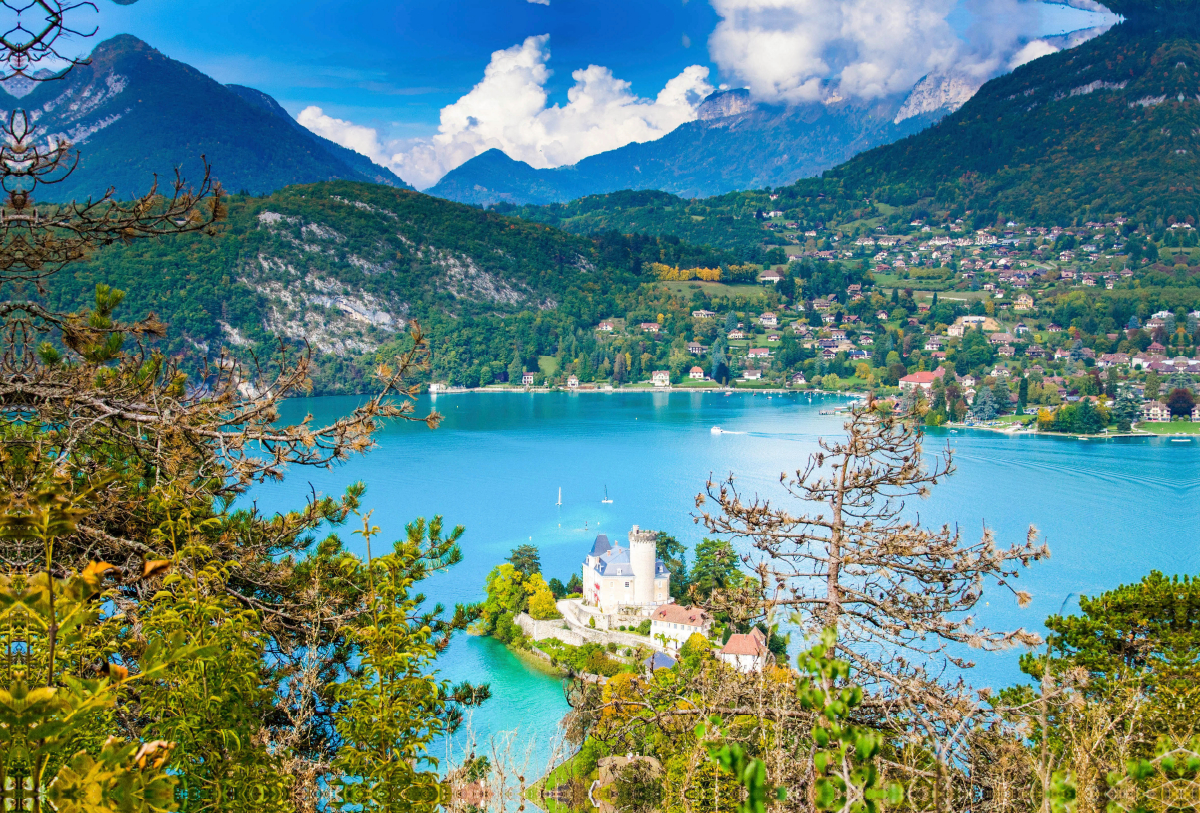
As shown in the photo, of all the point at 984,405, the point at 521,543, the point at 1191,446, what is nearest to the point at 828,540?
the point at 521,543

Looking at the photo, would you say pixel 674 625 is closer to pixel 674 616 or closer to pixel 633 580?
pixel 674 616

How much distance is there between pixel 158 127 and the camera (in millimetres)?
126938

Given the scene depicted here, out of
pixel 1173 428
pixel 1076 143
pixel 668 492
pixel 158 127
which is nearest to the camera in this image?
pixel 668 492

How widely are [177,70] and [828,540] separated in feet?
572

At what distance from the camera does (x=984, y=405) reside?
4344cm

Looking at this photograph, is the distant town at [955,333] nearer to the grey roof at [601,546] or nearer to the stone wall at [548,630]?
the grey roof at [601,546]

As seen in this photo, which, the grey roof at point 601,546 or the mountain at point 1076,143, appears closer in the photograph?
the grey roof at point 601,546

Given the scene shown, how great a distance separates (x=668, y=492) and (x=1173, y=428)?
→ 2938cm

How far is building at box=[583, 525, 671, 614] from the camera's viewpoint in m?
17.7

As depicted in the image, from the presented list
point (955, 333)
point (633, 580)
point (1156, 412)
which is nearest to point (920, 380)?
point (1156, 412)

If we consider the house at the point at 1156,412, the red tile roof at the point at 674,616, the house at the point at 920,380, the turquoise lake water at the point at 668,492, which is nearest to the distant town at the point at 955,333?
the house at the point at 1156,412

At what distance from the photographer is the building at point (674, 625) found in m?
16.2

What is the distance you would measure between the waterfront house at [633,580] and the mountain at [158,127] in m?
113

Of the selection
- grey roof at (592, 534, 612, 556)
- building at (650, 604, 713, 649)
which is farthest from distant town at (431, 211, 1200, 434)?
building at (650, 604, 713, 649)
